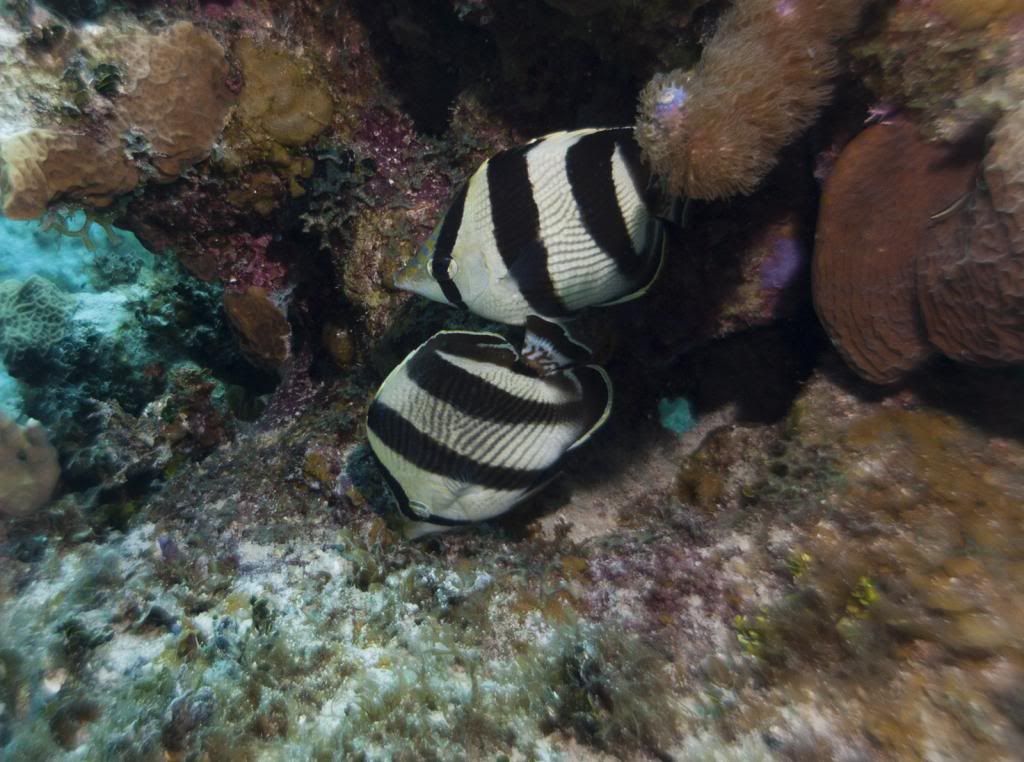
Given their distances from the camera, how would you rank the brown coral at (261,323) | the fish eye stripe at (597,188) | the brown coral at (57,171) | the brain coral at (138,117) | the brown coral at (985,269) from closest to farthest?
the brown coral at (985,269), the fish eye stripe at (597,188), the brown coral at (57,171), the brain coral at (138,117), the brown coral at (261,323)

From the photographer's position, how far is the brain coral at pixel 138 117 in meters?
3.29

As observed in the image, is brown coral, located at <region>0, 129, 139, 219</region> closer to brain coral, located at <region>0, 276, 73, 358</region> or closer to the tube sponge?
the tube sponge

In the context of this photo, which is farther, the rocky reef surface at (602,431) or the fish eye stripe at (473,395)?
the fish eye stripe at (473,395)

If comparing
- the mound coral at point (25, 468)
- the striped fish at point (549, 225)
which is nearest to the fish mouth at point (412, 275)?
the striped fish at point (549, 225)

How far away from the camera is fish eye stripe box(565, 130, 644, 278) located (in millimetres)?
2125

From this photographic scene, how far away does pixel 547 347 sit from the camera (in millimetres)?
2256

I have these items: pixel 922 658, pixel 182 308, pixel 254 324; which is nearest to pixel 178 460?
pixel 254 324

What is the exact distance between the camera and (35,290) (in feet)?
22.2

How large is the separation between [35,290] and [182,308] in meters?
2.43

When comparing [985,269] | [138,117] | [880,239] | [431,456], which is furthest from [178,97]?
[985,269]

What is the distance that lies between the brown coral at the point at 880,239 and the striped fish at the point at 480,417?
1.03m

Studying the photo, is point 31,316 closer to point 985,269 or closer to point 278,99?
point 278,99

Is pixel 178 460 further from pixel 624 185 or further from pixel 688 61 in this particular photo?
pixel 688 61

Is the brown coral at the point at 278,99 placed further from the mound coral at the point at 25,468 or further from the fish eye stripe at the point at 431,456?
the mound coral at the point at 25,468
